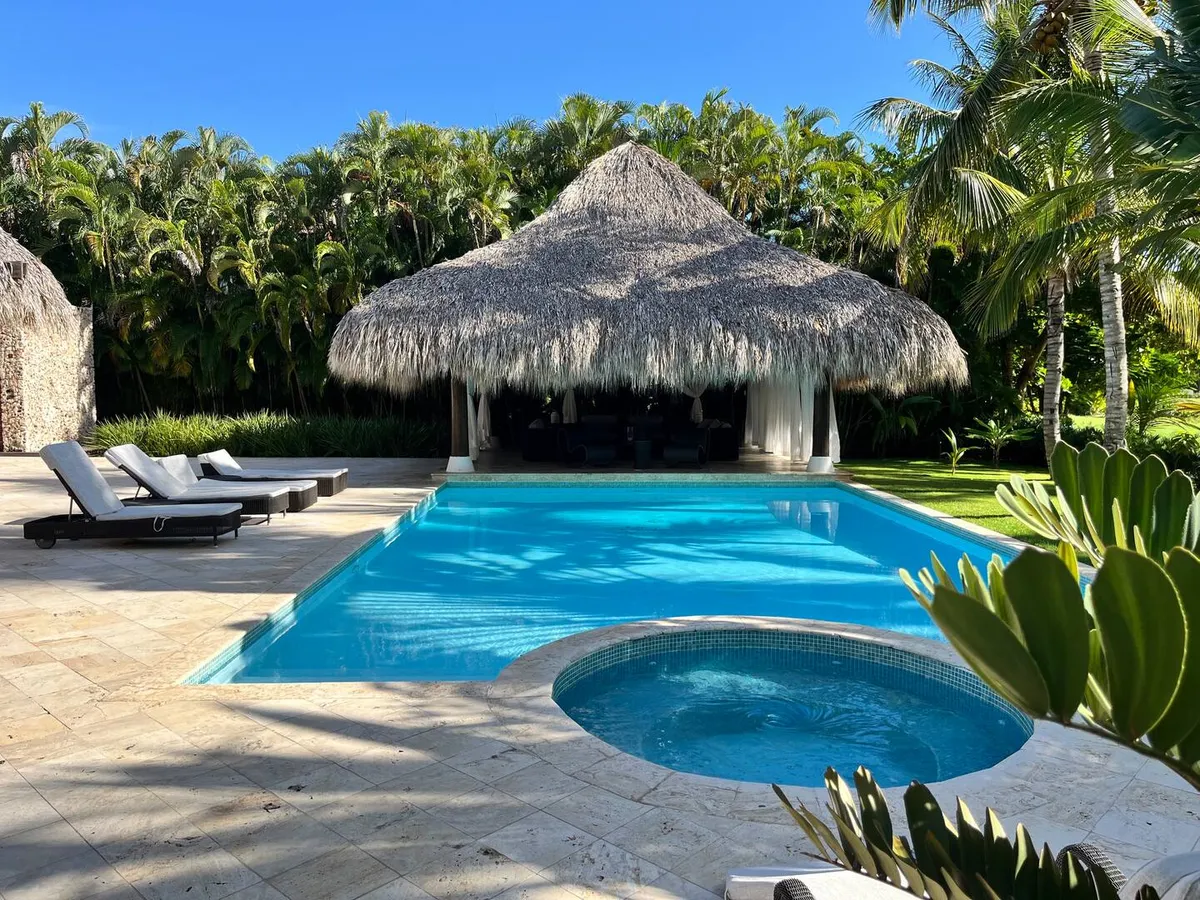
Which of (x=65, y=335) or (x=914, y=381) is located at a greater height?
(x=65, y=335)

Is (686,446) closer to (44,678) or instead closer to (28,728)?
(44,678)

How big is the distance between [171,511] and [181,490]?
4.19 ft

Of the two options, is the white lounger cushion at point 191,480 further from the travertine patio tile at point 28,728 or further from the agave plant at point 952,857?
the agave plant at point 952,857

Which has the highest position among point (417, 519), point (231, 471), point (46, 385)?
point (46, 385)

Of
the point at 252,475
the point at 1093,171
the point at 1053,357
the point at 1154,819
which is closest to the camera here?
the point at 1154,819

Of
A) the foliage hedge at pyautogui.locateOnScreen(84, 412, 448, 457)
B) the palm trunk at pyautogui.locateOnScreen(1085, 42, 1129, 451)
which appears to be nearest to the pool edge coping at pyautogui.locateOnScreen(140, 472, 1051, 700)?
the palm trunk at pyautogui.locateOnScreen(1085, 42, 1129, 451)

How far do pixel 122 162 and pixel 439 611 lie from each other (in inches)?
674

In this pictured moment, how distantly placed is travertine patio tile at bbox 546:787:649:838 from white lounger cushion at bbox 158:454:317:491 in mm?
6636

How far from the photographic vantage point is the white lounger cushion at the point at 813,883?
1.89 meters

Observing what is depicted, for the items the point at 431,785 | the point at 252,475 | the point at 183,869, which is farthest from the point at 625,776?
the point at 252,475

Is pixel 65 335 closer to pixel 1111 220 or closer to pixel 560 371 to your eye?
pixel 560 371

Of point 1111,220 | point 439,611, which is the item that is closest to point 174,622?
point 439,611

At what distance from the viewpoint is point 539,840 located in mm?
2451

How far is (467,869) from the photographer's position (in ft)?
7.54
